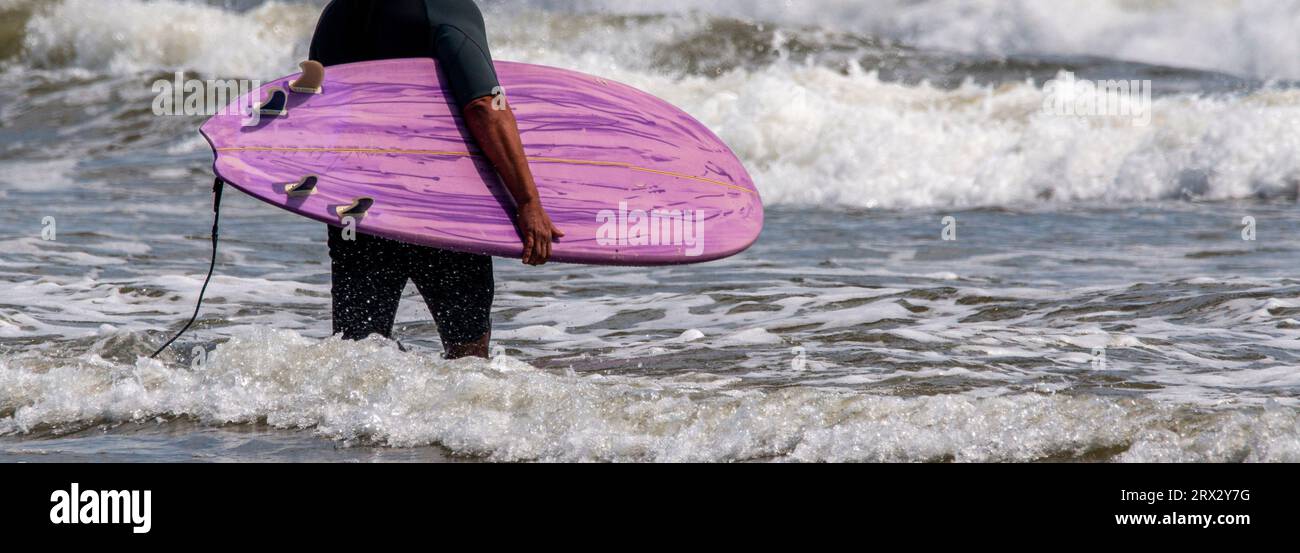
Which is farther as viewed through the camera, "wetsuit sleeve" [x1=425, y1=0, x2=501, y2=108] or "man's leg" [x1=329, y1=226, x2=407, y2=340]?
"man's leg" [x1=329, y1=226, x2=407, y2=340]

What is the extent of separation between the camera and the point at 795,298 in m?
5.75

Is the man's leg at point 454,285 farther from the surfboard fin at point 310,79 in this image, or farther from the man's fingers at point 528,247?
the surfboard fin at point 310,79

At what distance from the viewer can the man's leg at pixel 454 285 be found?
3739mm

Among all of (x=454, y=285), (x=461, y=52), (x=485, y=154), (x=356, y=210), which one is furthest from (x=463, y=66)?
(x=454, y=285)

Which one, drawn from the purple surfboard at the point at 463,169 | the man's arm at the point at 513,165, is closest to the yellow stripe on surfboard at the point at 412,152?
the purple surfboard at the point at 463,169

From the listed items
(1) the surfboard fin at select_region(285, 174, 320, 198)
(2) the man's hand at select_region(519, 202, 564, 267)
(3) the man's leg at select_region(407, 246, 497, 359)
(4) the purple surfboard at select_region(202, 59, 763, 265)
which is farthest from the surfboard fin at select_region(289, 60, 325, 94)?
(2) the man's hand at select_region(519, 202, 564, 267)

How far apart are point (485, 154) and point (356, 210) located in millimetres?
356

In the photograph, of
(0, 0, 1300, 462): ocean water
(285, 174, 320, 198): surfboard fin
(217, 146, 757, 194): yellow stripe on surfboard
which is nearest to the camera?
(0, 0, 1300, 462): ocean water

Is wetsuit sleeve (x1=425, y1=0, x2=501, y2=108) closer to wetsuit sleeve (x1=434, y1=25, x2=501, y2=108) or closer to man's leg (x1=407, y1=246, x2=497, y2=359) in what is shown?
wetsuit sleeve (x1=434, y1=25, x2=501, y2=108)

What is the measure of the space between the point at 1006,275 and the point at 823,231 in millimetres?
1996

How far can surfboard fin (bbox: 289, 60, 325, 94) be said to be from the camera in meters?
3.66

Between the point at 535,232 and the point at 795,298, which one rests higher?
the point at 535,232

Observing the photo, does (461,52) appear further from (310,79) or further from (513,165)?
(310,79)
